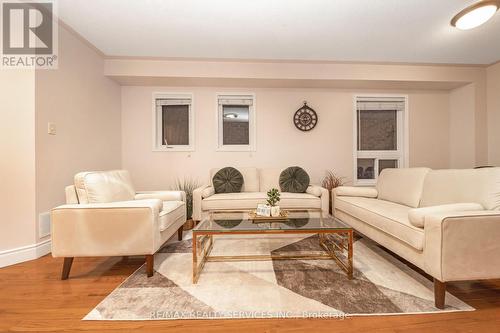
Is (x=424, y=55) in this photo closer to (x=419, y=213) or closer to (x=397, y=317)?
(x=419, y=213)

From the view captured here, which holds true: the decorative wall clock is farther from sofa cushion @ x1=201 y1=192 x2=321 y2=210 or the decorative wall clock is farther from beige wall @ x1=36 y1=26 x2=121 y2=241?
beige wall @ x1=36 y1=26 x2=121 y2=241

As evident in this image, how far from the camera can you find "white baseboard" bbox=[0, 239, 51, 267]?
7.06ft

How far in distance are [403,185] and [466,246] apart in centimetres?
141

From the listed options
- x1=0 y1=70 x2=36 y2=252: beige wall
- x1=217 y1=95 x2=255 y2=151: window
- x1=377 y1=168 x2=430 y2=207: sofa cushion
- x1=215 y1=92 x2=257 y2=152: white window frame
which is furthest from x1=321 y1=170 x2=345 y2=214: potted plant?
x1=0 y1=70 x2=36 y2=252: beige wall

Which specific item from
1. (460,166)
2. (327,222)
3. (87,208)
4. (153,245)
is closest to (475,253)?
(327,222)

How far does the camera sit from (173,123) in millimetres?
4039

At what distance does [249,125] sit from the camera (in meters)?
4.05

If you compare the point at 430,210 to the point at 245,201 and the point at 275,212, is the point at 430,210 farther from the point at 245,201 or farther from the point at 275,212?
the point at 245,201

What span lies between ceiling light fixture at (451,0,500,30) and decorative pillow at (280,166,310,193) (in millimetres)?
2407

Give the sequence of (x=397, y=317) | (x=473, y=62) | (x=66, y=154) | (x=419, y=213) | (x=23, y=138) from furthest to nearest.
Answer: (x=473, y=62)
(x=66, y=154)
(x=23, y=138)
(x=419, y=213)
(x=397, y=317)

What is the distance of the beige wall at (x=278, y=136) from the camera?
395cm

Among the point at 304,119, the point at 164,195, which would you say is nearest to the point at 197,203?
the point at 164,195

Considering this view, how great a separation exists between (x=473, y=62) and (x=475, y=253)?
3.76 metres

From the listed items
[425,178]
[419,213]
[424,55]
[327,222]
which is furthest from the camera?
[424,55]
